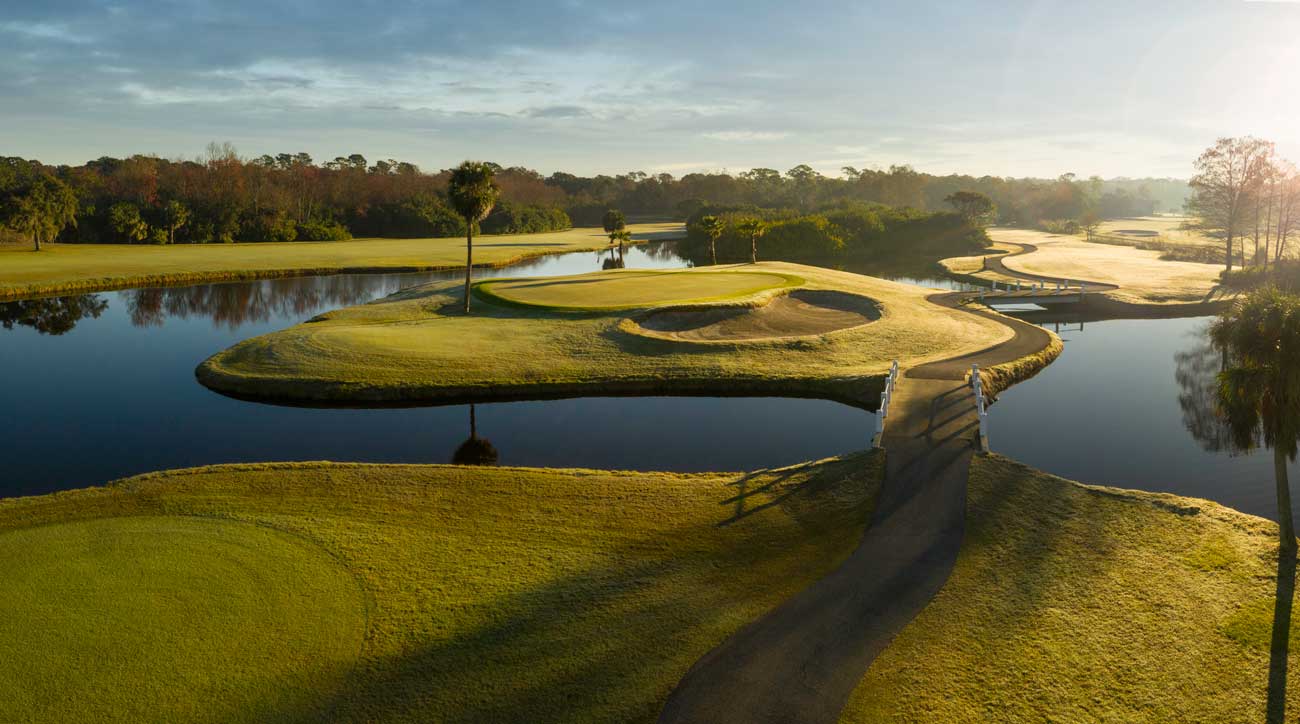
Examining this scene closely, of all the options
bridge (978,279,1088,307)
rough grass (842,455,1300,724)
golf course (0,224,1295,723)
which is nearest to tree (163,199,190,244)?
golf course (0,224,1295,723)

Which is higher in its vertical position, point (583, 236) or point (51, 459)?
point (583, 236)

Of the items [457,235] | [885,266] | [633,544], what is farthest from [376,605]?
[457,235]

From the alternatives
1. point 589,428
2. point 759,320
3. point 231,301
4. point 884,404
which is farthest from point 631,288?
point 231,301

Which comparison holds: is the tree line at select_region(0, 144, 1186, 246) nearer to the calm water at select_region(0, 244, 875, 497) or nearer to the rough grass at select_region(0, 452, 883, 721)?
the calm water at select_region(0, 244, 875, 497)

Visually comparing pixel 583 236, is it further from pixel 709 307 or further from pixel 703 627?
pixel 703 627

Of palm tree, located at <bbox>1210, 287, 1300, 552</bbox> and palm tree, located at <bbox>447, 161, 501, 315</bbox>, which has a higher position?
palm tree, located at <bbox>447, 161, 501, 315</bbox>

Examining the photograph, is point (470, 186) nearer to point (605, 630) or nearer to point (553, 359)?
point (553, 359)

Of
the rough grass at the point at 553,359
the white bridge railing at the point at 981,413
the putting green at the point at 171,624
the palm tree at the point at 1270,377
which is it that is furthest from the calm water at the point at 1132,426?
the putting green at the point at 171,624
